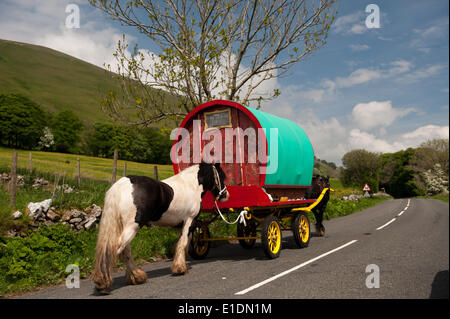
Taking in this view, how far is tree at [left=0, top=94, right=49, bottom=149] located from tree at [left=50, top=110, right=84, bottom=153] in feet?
26.0

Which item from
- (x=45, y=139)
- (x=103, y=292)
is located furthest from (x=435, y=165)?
(x=45, y=139)

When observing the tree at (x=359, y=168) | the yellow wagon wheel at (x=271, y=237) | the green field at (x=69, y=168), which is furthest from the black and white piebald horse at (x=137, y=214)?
the tree at (x=359, y=168)

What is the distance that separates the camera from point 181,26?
577 inches

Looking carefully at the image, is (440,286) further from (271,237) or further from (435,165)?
(435,165)

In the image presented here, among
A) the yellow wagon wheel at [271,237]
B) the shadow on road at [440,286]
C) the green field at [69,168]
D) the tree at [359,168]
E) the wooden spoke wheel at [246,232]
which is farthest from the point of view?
the tree at [359,168]

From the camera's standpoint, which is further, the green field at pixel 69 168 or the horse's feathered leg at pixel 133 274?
the green field at pixel 69 168

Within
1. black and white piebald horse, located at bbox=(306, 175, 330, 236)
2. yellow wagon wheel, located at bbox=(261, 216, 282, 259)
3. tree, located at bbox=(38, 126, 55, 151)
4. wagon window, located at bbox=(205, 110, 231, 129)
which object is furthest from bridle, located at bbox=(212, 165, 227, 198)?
tree, located at bbox=(38, 126, 55, 151)

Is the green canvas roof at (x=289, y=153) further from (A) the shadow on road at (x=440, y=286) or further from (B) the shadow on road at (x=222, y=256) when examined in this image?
(A) the shadow on road at (x=440, y=286)

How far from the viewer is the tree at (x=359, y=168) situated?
61.4 metres

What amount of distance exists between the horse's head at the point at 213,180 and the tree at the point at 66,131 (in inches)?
2592

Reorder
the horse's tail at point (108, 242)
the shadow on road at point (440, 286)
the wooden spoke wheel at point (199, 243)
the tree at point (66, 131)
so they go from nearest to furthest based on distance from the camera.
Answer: the shadow on road at point (440, 286), the horse's tail at point (108, 242), the wooden spoke wheel at point (199, 243), the tree at point (66, 131)

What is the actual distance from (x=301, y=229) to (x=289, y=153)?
A: 2247 mm

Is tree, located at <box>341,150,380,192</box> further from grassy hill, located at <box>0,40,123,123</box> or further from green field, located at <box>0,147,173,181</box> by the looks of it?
grassy hill, located at <box>0,40,123,123</box>
